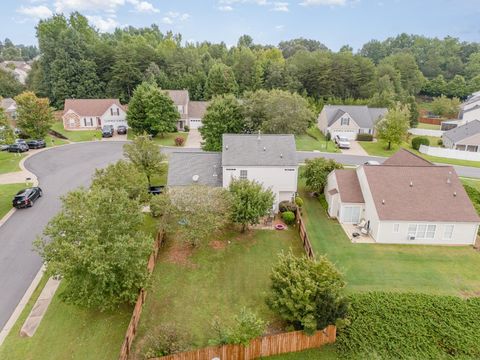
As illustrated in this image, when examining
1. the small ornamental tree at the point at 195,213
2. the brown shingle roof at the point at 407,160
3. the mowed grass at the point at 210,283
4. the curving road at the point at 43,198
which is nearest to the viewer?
the mowed grass at the point at 210,283

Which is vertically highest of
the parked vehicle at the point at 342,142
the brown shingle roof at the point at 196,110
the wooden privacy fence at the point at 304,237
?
the brown shingle roof at the point at 196,110

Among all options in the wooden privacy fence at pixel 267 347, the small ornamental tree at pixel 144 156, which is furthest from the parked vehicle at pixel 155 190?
the wooden privacy fence at pixel 267 347

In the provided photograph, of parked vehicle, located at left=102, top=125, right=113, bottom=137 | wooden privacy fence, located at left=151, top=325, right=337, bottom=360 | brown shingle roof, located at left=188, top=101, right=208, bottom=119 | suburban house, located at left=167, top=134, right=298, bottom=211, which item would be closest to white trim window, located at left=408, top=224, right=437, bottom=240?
suburban house, located at left=167, top=134, right=298, bottom=211

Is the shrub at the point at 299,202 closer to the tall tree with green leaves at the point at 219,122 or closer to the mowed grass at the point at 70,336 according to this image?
the tall tree with green leaves at the point at 219,122

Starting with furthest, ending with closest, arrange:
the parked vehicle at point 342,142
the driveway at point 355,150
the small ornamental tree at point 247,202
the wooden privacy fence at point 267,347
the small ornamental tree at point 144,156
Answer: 1. the parked vehicle at point 342,142
2. the driveway at point 355,150
3. the small ornamental tree at point 144,156
4. the small ornamental tree at point 247,202
5. the wooden privacy fence at point 267,347

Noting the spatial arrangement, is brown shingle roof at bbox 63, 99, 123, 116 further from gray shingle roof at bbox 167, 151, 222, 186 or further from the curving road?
gray shingle roof at bbox 167, 151, 222, 186

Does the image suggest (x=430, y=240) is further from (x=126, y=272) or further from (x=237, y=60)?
(x=237, y=60)

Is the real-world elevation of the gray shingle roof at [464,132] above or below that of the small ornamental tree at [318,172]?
above
